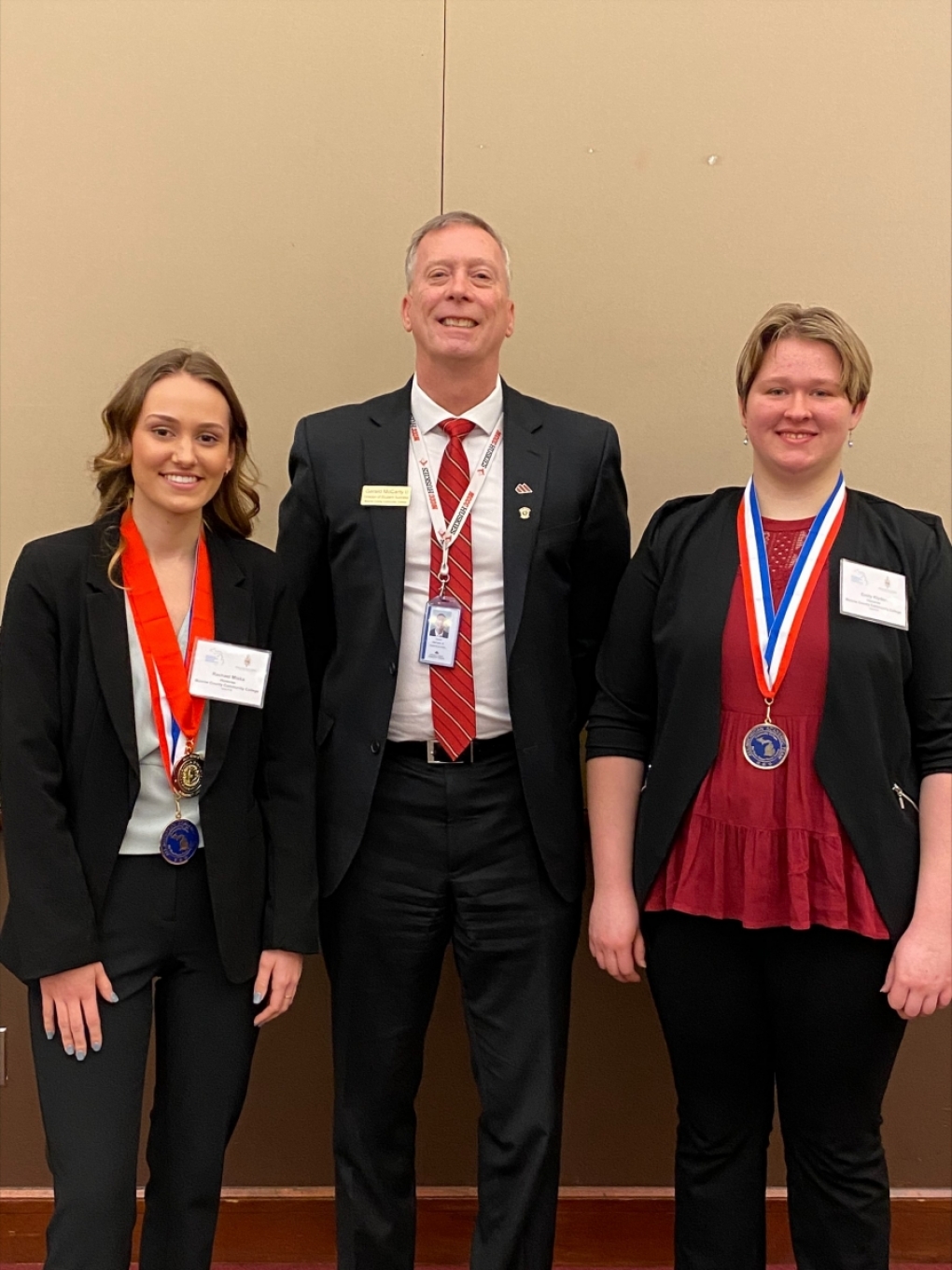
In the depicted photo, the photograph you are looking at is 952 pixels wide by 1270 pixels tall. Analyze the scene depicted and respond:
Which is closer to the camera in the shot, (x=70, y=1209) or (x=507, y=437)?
(x=70, y=1209)

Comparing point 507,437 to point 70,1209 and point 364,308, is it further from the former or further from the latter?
point 70,1209

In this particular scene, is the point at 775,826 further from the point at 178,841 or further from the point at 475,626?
the point at 178,841

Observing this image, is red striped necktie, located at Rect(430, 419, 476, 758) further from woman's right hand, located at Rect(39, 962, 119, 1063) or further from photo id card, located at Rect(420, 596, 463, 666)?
woman's right hand, located at Rect(39, 962, 119, 1063)

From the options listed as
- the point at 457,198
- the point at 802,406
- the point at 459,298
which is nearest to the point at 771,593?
the point at 802,406

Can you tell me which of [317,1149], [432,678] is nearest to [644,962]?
[432,678]

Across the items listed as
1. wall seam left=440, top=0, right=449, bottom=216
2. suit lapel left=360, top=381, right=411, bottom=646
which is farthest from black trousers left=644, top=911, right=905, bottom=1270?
wall seam left=440, top=0, right=449, bottom=216

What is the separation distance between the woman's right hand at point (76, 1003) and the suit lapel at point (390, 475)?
2.47ft

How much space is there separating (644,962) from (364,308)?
5.15 feet

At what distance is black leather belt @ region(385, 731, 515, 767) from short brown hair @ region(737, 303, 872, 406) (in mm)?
757

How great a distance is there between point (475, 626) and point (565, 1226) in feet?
5.06

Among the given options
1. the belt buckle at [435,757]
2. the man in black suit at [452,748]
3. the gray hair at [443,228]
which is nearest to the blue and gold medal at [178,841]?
the man in black suit at [452,748]

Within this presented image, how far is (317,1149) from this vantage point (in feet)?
9.11

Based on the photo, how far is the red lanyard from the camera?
6.11 ft

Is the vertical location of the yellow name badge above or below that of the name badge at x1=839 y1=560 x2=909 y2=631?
above
